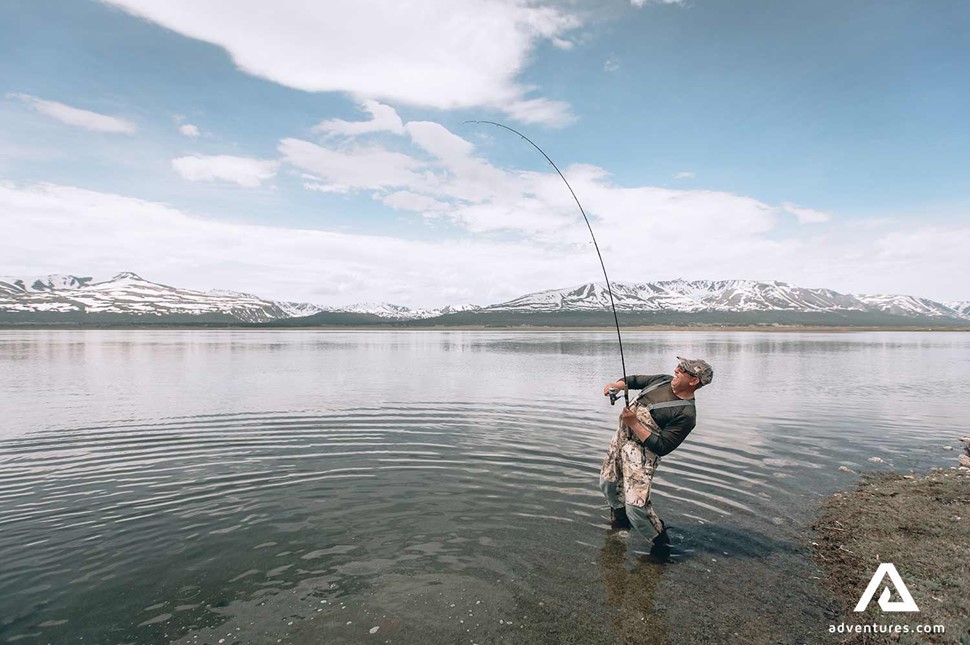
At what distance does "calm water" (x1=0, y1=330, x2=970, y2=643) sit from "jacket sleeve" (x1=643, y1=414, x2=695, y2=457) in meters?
1.73

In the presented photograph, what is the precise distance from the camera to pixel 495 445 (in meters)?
15.4

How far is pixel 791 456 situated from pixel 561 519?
897 centimetres

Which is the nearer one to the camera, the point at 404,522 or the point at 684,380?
the point at 684,380

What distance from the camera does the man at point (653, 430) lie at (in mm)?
8023

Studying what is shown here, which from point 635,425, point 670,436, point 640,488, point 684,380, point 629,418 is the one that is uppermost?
point 684,380

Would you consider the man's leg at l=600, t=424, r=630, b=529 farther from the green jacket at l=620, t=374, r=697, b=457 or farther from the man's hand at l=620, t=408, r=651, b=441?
the green jacket at l=620, t=374, r=697, b=457

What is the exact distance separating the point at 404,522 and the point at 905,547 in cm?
844

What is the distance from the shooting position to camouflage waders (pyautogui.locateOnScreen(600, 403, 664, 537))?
806cm

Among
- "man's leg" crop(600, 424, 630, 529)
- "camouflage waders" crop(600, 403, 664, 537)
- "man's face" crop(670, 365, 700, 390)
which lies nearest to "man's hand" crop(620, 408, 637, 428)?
"camouflage waders" crop(600, 403, 664, 537)

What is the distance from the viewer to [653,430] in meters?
8.22

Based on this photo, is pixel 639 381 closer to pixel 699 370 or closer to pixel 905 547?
pixel 699 370

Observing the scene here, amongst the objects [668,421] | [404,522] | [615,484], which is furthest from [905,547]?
[404,522]

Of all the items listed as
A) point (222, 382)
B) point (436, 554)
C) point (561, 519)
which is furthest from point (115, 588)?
point (222, 382)

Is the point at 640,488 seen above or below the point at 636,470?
below
